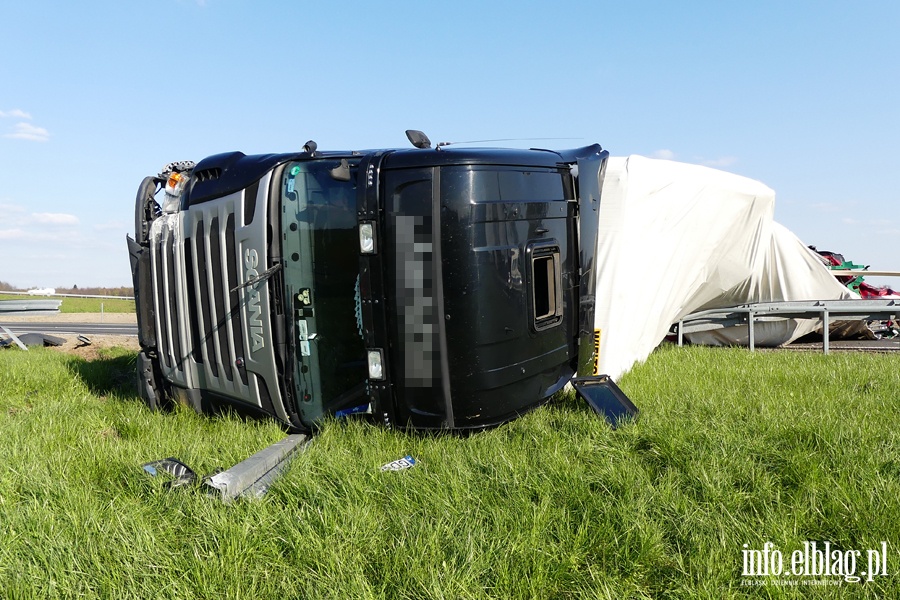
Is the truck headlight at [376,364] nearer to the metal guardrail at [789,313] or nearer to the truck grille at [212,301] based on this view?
the truck grille at [212,301]

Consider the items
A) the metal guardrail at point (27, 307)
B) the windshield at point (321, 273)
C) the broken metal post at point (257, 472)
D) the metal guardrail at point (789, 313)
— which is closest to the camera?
the broken metal post at point (257, 472)

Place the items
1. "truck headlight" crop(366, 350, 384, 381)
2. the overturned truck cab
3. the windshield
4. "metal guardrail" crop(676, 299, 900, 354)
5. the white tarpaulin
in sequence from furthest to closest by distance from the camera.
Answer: "metal guardrail" crop(676, 299, 900, 354) < the white tarpaulin < the windshield < "truck headlight" crop(366, 350, 384, 381) < the overturned truck cab

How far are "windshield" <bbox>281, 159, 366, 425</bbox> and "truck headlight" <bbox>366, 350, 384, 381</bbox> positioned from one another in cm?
Answer: 19

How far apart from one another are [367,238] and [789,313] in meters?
6.67

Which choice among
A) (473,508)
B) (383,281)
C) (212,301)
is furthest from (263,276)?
(473,508)

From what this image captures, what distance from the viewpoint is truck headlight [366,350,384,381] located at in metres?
3.91

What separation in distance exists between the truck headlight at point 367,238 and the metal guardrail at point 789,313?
5945 millimetres

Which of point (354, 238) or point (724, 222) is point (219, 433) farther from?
point (724, 222)

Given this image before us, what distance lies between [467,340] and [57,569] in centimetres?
221

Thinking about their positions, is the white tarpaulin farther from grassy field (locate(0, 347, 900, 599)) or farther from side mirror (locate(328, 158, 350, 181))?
side mirror (locate(328, 158, 350, 181))

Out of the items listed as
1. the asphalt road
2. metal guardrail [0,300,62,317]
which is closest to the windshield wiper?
metal guardrail [0,300,62,317]

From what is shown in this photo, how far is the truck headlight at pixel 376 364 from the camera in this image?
154 inches

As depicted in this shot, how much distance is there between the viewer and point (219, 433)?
14.2 feet

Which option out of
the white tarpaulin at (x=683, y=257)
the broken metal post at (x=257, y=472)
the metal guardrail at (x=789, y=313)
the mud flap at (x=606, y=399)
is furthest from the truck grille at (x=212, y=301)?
the metal guardrail at (x=789, y=313)
